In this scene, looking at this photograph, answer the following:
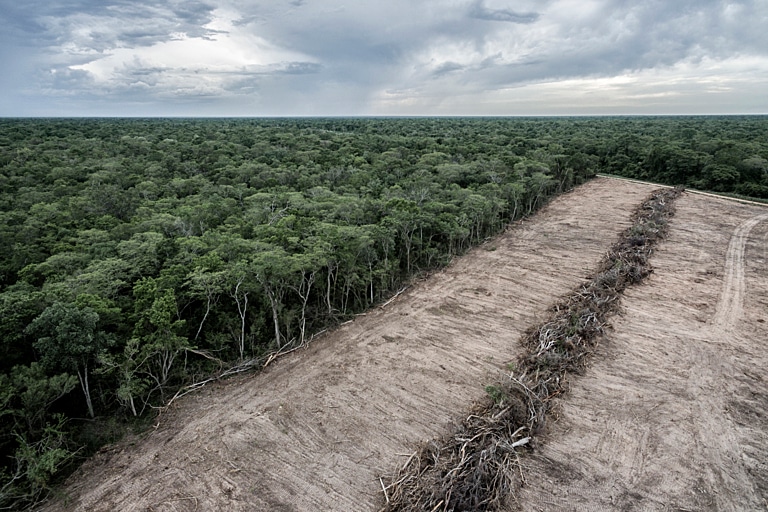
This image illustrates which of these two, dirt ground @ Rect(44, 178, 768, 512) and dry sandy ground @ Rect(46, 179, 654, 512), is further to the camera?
dry sandy ground @ Rect(46, 179, 654, 512)

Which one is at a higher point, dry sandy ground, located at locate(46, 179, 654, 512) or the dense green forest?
the dense green forest

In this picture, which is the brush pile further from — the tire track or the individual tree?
the individual tree

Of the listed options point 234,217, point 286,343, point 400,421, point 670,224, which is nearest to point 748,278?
point 670,224

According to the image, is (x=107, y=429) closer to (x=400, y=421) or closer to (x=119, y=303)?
(x=119, y=303)

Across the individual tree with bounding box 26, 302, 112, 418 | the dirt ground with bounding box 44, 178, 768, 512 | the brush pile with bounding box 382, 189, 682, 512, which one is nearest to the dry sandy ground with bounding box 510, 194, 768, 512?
the dirt ground with bounding box 44, 178, 768, 512

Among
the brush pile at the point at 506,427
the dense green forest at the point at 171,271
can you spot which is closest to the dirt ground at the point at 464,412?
the brush pile at the point at 506,427

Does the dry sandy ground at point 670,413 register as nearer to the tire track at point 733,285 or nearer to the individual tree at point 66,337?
the tire track at point 733,285

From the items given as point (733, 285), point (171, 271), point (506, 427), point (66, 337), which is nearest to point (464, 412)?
point (506, 427)
